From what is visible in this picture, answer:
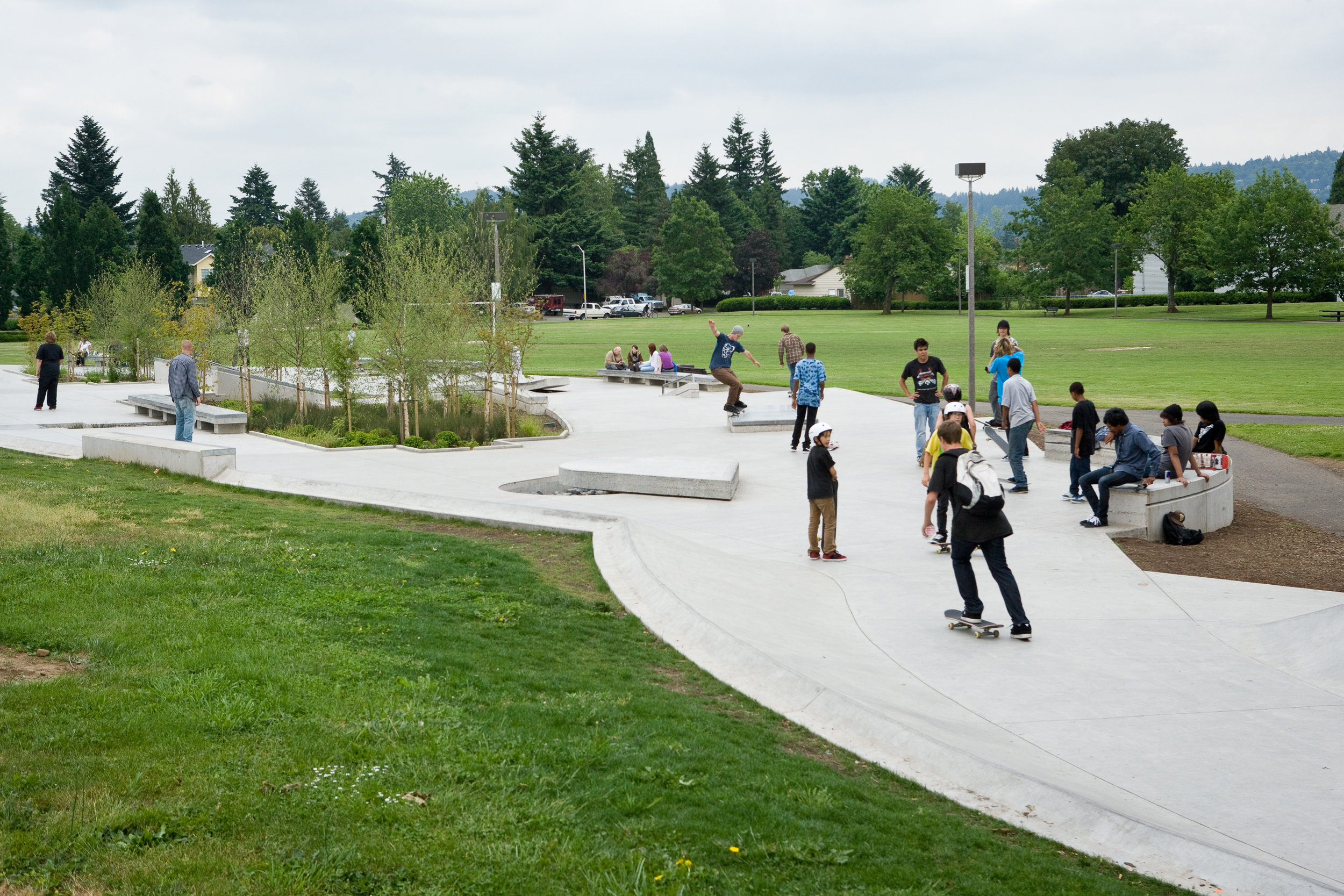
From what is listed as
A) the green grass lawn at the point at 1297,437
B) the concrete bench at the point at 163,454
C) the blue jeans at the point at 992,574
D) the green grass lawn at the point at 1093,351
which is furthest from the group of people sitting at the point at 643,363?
the blue jeans at the point at 992,574

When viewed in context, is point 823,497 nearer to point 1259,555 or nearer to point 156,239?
point 1259,555

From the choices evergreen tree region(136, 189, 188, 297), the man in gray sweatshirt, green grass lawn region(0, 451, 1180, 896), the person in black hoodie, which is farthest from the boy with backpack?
evergreen tree region(136, 189, 188, 297)

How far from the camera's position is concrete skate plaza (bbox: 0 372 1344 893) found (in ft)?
17.2

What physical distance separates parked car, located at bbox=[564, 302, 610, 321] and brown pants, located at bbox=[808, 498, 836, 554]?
76.0m

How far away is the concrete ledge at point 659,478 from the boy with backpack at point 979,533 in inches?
223

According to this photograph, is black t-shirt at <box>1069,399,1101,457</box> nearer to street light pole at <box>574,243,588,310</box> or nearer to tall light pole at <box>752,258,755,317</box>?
tall light pole at <box>752,258,755,317</box>

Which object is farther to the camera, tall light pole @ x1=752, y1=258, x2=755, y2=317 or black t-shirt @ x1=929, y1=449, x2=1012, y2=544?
tall light pole @ x1=752, y1=258, x2=755, y2=317

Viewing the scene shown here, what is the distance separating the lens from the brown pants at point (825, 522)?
10.6 metres

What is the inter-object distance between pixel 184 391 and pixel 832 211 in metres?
120

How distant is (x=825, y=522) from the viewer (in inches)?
417

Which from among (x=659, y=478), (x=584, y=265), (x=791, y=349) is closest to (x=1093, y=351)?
(x=791, y=349)

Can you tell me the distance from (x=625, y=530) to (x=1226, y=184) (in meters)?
82.9

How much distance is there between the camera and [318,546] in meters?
9.88

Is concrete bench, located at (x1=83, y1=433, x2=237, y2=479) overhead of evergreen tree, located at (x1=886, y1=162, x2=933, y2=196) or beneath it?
beneath
